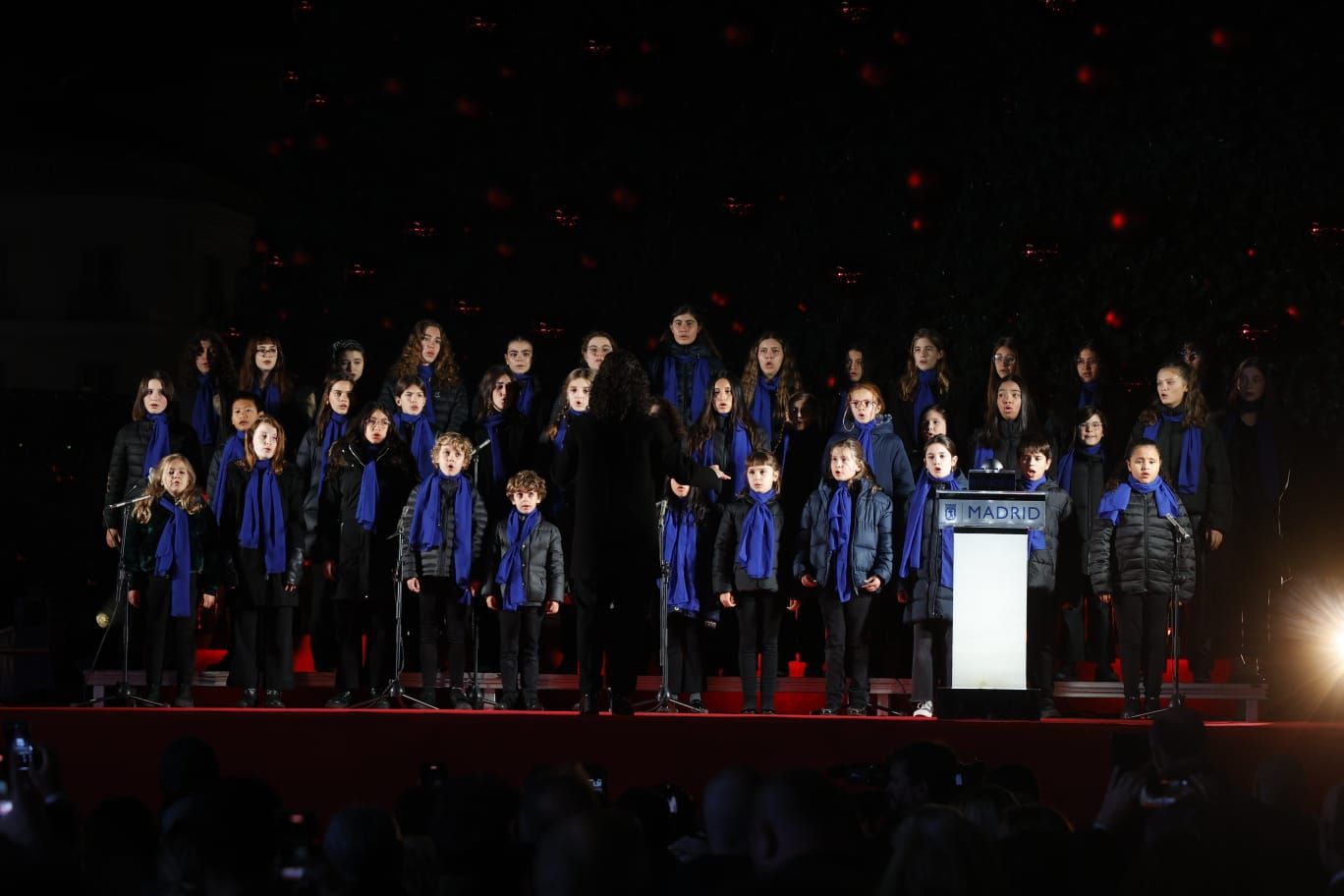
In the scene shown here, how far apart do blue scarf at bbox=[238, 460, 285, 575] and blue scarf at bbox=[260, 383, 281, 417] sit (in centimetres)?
92

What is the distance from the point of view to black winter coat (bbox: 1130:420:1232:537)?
430 inches

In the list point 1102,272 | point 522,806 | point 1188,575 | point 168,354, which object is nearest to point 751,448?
point 1188,575

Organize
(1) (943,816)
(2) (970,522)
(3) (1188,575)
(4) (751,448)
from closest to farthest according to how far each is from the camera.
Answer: (1) (943,816) → (2) (970,522) → (3) (1188,575) → (4) (751,448)

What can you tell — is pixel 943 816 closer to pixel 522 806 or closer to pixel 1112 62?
pixel 522 806

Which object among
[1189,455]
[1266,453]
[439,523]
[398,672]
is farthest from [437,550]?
[1266,453]

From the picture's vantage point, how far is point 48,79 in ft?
116

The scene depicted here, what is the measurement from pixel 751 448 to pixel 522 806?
6358 millimetres

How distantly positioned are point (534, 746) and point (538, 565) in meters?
1.98

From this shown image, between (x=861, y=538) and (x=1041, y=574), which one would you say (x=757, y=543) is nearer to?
(x=861, y=538)

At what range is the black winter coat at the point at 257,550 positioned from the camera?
10547mm

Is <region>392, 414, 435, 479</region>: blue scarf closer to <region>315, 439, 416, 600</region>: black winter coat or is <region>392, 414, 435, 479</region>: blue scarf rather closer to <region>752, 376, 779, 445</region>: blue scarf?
<region>315, 439, 416, 600</region>: black winter coat

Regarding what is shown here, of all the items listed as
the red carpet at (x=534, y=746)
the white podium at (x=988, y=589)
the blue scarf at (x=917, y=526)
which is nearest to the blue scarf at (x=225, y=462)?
the red carpet at (x=534, y=746)

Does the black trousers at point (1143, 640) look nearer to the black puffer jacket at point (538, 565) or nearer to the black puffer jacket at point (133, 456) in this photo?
the black puffer jacket at point (538, 565)

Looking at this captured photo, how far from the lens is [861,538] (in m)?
10.3
